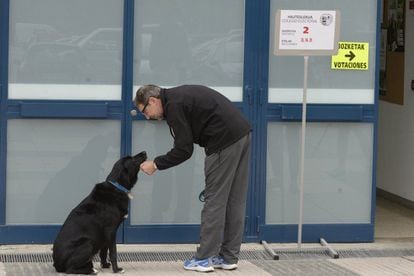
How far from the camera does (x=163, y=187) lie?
7.74 meters

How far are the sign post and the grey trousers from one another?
94 cm

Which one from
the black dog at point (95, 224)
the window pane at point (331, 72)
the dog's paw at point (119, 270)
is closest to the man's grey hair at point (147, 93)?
the black dog at point (95, 224)

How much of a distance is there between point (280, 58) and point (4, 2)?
2.55 metres

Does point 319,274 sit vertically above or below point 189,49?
below

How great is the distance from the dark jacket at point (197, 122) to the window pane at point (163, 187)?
103 centimetres

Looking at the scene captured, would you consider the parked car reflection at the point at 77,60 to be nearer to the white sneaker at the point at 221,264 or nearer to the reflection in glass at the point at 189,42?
the reflection in glass at the point at 189,42

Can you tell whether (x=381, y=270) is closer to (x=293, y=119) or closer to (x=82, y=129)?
(x=293, y=119)

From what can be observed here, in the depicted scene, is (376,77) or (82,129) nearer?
(82,129)

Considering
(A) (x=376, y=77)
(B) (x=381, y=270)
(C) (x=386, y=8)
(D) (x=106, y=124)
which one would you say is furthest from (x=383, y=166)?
(D) (x=106, y=124)

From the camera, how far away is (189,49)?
25.3ft

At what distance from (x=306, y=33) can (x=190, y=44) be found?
42.1 inches

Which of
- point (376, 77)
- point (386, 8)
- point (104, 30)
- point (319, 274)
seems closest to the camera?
point (319, 274)

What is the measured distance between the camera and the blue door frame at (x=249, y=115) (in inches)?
292

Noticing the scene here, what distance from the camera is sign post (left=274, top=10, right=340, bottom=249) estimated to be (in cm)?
741
